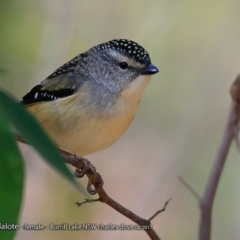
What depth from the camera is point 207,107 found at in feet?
8.53

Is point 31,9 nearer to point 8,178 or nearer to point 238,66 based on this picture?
point 238,66

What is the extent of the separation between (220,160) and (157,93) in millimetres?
1891

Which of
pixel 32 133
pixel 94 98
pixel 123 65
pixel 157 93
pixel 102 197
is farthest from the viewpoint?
pixel 157 93

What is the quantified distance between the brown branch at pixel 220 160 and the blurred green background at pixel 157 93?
4.92 feet

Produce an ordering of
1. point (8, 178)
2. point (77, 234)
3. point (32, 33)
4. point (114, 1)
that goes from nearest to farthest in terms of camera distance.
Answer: point (8, 178) → point (77, 234) → point (32, 33) → point (114, 1)

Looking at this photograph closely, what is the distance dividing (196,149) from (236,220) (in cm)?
44

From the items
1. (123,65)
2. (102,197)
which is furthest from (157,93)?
(102,197)

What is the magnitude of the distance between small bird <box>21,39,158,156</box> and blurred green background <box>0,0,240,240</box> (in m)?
0.66

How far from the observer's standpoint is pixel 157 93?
2.63 m

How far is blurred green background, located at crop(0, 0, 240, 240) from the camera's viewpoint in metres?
2.38

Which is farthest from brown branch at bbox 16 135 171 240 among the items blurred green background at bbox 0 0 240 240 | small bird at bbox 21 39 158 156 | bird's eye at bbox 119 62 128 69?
blurred green background at bbox 0 0 240 240

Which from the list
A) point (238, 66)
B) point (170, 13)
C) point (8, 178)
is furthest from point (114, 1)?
point (8, 178)

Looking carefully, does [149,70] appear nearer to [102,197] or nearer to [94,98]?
[94,98]

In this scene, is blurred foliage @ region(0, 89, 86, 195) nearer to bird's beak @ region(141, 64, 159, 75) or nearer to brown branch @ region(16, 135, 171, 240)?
brown branch @ region(16, 135, 171, 240)
